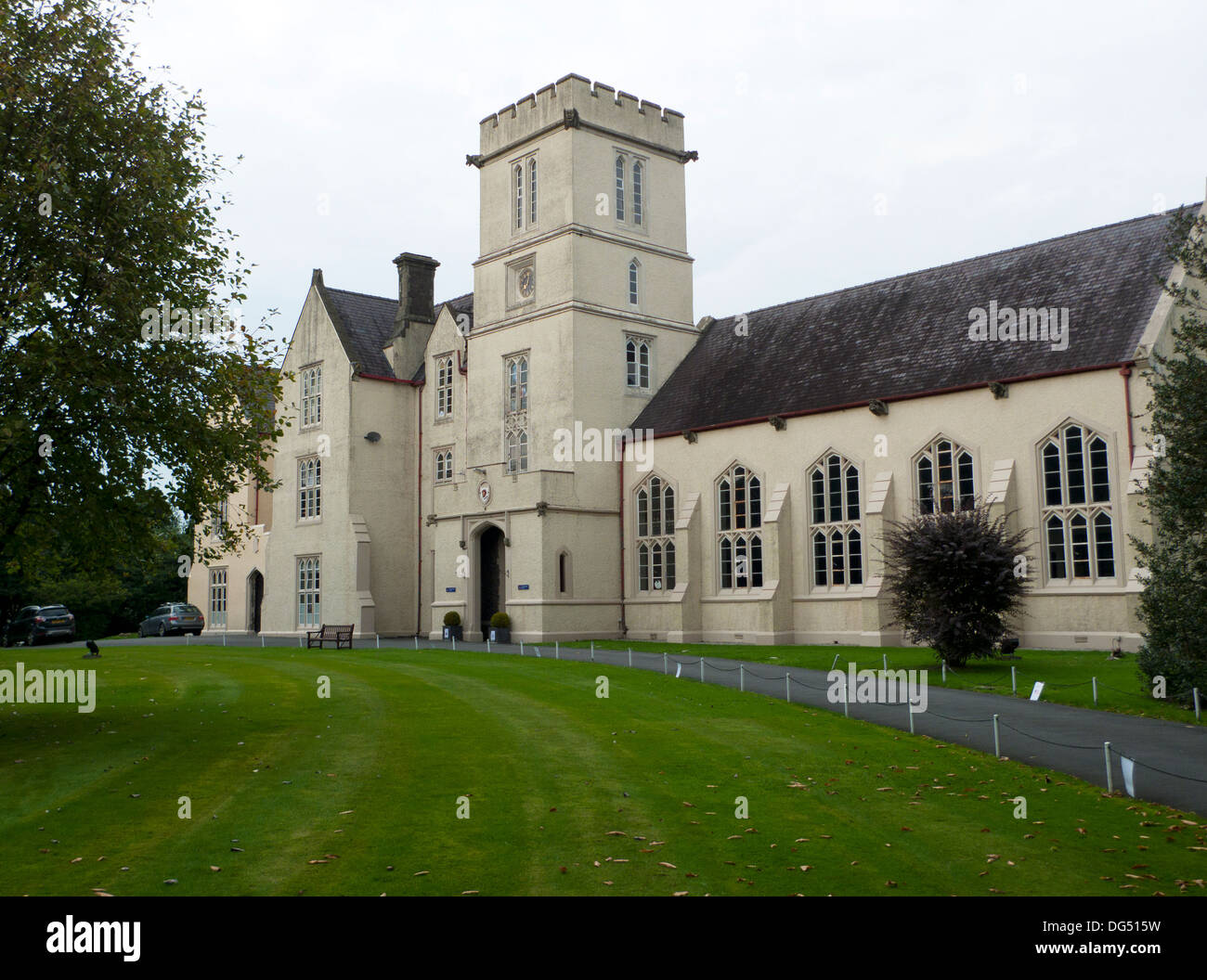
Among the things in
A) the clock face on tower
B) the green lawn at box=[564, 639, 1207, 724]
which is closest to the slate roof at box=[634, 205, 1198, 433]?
the clock face on tower

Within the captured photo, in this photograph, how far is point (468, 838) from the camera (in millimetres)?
9148

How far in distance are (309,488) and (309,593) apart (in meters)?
4.51

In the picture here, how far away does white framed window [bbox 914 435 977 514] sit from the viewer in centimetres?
2930

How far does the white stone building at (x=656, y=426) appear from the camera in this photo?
27.6 m

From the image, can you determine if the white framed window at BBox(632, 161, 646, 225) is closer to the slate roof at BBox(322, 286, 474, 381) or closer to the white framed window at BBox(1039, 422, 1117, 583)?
the slate roof at BBox(322, 286, 474, 381)

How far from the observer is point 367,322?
45.9 m

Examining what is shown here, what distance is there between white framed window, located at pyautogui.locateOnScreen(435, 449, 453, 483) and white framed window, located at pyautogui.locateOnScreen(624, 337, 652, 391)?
8.44m

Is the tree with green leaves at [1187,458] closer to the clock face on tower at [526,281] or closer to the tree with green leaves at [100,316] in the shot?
the tree with green leaves at [100,316]

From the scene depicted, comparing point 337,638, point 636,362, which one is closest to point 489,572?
point 337,638

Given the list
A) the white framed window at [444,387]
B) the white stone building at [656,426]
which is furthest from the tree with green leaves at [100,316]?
the white framed window at [444,387]

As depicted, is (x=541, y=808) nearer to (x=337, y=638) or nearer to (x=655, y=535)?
(x=337, y=638)
